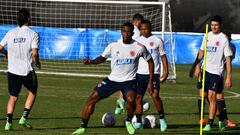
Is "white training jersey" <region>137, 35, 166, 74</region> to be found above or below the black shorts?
above

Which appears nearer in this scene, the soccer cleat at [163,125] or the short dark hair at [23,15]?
the short dark hair at [23,15]

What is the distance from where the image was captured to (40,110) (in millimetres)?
17875

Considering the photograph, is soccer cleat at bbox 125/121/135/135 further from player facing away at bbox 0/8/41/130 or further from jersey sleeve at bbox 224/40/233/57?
jersey sleeve at bbox 224/40/233/57

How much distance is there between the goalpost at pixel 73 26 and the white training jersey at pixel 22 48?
19110mm

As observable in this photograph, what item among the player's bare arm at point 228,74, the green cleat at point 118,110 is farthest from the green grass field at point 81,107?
the player's bare arm at point 228,74

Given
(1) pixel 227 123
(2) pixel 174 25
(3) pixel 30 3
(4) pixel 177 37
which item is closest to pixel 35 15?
(3) pixel 30 3

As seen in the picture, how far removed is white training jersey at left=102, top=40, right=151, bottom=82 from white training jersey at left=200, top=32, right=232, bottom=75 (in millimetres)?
1899

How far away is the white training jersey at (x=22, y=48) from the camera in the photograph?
14.2 meters

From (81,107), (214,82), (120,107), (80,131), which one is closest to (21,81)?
(80,131)

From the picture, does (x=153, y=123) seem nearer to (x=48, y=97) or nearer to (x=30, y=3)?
(x=48, y=97)

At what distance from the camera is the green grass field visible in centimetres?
1460

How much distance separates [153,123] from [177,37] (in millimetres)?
28155

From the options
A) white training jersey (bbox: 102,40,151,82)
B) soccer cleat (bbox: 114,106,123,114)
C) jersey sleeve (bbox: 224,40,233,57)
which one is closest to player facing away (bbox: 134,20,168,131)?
jersey sleeve (bbox: 224,40,233,57)

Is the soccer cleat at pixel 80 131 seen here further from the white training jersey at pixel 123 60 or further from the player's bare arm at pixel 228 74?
the player's bare arm at pixel 228 74
